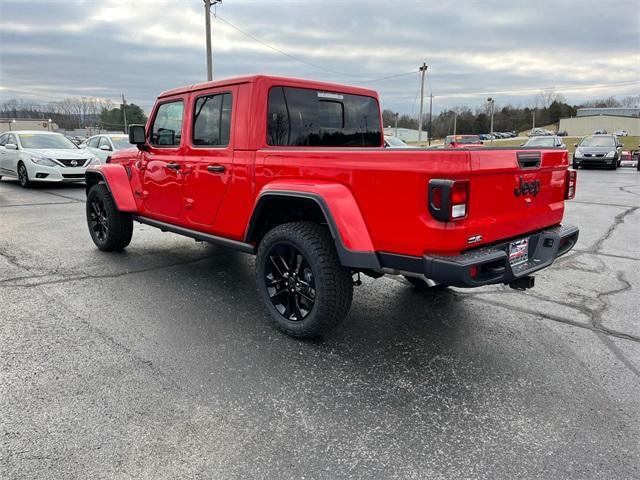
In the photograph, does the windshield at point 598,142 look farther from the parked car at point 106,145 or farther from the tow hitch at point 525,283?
the tow hitch at point 525,283

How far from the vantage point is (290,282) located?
3.57 m

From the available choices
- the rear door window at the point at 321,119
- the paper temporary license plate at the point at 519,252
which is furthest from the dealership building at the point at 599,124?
the paper temporary license plate at the point at 519,252

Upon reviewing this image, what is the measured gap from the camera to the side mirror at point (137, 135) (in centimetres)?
499

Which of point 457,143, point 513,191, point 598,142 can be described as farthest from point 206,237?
point 598,142

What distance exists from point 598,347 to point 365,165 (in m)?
2.23

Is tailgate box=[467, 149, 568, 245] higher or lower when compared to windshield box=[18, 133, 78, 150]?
lower

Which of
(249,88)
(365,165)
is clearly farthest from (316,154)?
(249,88)

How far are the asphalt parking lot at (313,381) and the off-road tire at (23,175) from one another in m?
9.00

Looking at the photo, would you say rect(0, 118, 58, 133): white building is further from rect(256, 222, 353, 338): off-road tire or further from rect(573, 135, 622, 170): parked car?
rect(256, 222, 353, 338): off-road tire

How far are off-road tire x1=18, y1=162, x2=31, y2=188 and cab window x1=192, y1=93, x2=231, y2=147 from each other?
413 inches

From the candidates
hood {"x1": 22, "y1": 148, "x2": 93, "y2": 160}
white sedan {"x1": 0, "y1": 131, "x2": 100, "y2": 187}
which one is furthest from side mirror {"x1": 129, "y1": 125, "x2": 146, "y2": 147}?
hood {"x1": 22, "y1": 148, "x2": 93, "y2": 160}

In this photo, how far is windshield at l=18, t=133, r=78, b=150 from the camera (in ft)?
42.9

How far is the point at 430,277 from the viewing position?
110 inches

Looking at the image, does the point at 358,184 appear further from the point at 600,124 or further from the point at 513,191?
the point at 600,124
